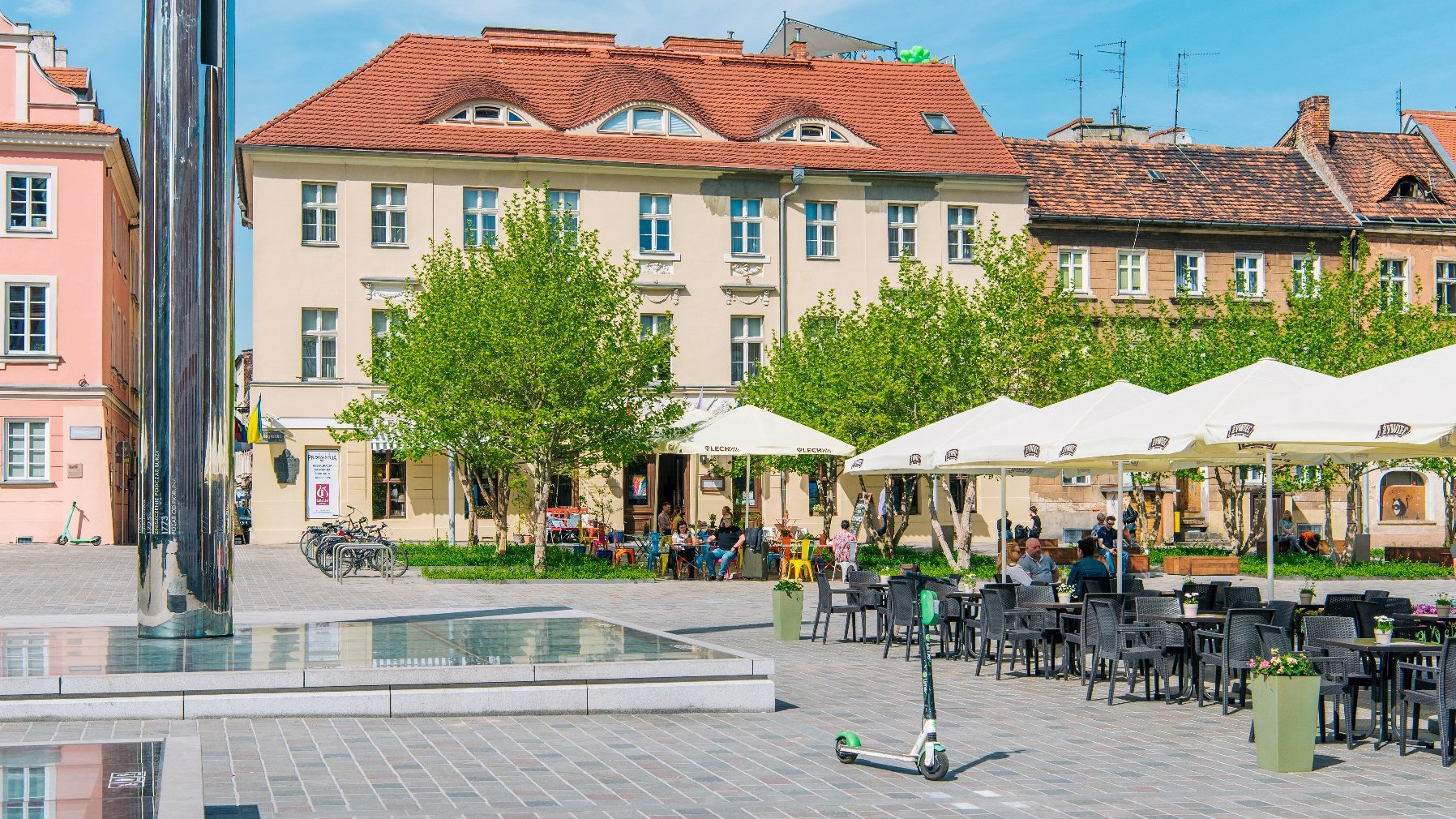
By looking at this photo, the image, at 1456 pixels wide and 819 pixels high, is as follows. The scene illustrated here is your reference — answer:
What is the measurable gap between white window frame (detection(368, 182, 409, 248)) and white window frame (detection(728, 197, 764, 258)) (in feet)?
28.3

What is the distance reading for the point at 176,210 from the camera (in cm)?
1400

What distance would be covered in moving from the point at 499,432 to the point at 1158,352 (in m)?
16.6

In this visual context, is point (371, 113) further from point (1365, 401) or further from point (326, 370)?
point (1365, 401)

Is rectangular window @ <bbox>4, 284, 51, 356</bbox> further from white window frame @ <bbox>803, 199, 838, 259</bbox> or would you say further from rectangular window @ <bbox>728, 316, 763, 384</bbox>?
white window frame @ <bbox>803, 199, 838, 259</bbox>

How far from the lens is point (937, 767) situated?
959 centimetres

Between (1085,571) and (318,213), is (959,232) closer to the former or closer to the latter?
(318,213)

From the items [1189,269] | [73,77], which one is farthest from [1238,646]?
[73,77]

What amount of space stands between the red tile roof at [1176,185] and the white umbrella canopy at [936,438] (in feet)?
83.9

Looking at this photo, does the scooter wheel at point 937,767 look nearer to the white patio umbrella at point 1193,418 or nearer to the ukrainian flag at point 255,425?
the white patio umbrella at point 1193,418

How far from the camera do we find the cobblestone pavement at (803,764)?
347 inches

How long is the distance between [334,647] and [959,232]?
33746 millimetres

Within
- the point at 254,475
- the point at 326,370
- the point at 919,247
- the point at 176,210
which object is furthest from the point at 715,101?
the point at 176,210

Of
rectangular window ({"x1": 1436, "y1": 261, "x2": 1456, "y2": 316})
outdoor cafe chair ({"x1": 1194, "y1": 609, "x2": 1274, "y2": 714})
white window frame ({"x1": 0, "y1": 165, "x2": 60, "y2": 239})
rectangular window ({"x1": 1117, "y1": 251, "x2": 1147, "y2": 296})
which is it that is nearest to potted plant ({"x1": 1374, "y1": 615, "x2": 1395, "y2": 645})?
outdoor cafe chair ({"x1": 1194, "y1": 609, "x2": 1274, "y2": 714})

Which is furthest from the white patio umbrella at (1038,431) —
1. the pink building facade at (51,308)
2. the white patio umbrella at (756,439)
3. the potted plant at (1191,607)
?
the pink building facade at (51,308)
